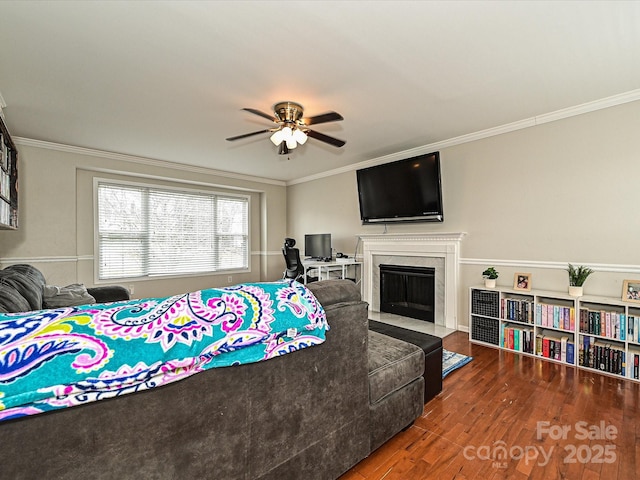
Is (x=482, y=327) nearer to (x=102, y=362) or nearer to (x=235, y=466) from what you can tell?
(x=235, y=466)

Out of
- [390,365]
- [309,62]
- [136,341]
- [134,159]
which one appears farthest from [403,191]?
[134,159]

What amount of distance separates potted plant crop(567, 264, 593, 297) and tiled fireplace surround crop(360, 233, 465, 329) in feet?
3.91

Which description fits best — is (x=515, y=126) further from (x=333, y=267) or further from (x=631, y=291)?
(x=333, y=267)

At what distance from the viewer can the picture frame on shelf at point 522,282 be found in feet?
10.8

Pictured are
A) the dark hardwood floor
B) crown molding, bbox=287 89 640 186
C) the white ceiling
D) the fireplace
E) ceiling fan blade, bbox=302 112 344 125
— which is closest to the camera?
the dark hardwood floor

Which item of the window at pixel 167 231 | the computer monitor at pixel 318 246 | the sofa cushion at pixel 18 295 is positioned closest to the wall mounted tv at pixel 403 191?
the computer monitor at pixel 318 246

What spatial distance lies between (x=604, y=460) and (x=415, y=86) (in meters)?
2.76

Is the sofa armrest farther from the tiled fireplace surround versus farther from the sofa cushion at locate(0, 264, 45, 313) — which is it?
the tiled fireplace surround

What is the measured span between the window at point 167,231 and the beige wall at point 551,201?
3.84m

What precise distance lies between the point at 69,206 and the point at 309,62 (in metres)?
3.96

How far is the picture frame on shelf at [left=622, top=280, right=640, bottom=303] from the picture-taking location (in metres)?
2.62

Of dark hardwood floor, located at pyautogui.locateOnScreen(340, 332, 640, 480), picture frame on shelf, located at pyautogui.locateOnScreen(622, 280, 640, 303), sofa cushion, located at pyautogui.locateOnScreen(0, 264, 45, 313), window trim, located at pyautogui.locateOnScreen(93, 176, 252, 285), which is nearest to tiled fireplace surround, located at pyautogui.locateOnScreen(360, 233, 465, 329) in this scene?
dark hardwood floor, located at pyautogui.locateOnScreen(340, 332, 640, 480)

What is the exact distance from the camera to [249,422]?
112cm

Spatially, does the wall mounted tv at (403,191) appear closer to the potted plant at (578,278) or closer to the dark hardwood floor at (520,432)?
the potted plant at (578,278)
